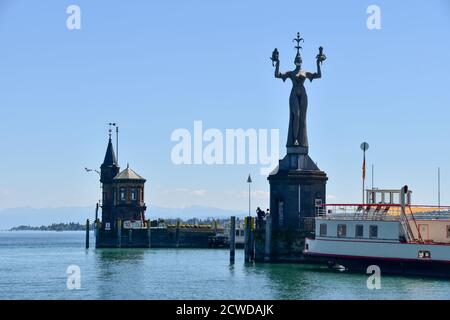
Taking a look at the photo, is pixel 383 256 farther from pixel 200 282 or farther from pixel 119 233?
pixel 119 233

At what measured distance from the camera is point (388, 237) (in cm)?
7225

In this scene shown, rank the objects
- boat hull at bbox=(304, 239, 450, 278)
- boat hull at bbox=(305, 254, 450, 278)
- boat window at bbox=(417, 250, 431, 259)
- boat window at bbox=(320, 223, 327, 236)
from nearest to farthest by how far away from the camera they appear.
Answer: boat hull at bbox=(305, 254, 450, 278) < boat hull at bbox=(304, 239, 450, 278) < boat window at bbox=(417, 250, 431, 259) < boat window at bbox=(320, 223, 327, 236)

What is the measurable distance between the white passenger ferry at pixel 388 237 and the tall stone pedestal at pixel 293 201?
6.82 m

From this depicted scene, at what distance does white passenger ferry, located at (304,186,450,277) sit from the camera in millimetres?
69812

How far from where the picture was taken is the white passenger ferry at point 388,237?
6981 centimetres

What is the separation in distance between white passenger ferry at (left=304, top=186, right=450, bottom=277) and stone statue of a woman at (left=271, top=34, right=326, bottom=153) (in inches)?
456

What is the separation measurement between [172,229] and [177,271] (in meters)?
47.9

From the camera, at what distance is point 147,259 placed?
3885 inches

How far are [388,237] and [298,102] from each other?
20290mm

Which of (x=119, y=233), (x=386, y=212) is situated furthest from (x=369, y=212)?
(x=119, y=233)

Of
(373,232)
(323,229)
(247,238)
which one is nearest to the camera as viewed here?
(373,232)

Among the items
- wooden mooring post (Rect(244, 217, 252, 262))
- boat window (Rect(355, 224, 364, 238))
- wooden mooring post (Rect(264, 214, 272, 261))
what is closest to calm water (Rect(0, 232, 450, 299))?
wooden mooring post (Rect(244, 217, 252, 262))

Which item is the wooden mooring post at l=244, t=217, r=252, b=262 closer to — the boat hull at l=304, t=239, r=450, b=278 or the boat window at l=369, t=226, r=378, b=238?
the boat hull at l=304, t=239, r=450, b=278
